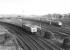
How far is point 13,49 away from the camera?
16719 mm

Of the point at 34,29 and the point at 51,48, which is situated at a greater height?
the point at 34,29

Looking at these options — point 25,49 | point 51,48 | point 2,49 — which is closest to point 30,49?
point 25,49

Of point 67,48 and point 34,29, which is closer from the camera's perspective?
point 67,48

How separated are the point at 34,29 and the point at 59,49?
12.9m

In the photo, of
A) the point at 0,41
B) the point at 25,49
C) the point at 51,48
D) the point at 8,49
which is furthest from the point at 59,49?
the point at 0,41

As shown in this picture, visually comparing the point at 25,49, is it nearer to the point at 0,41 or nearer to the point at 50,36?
the point at 0,41

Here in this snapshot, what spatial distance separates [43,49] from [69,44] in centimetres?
598

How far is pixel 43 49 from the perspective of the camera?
17219 mm

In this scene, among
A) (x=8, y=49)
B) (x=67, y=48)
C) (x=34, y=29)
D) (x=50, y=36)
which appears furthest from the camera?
(x=34, y=29)

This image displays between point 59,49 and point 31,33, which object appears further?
point 31,33

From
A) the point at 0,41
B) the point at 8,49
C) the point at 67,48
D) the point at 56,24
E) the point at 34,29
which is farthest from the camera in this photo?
the point at 56,24

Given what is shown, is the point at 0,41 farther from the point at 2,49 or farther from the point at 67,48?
the point at 67,48

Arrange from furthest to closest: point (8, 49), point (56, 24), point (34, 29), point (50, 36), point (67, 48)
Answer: point (56, 24) → point (34, 29) → point (50, 36) → point (67, 48) → point (8, 49)

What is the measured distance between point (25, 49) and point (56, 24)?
33488 millimetres
